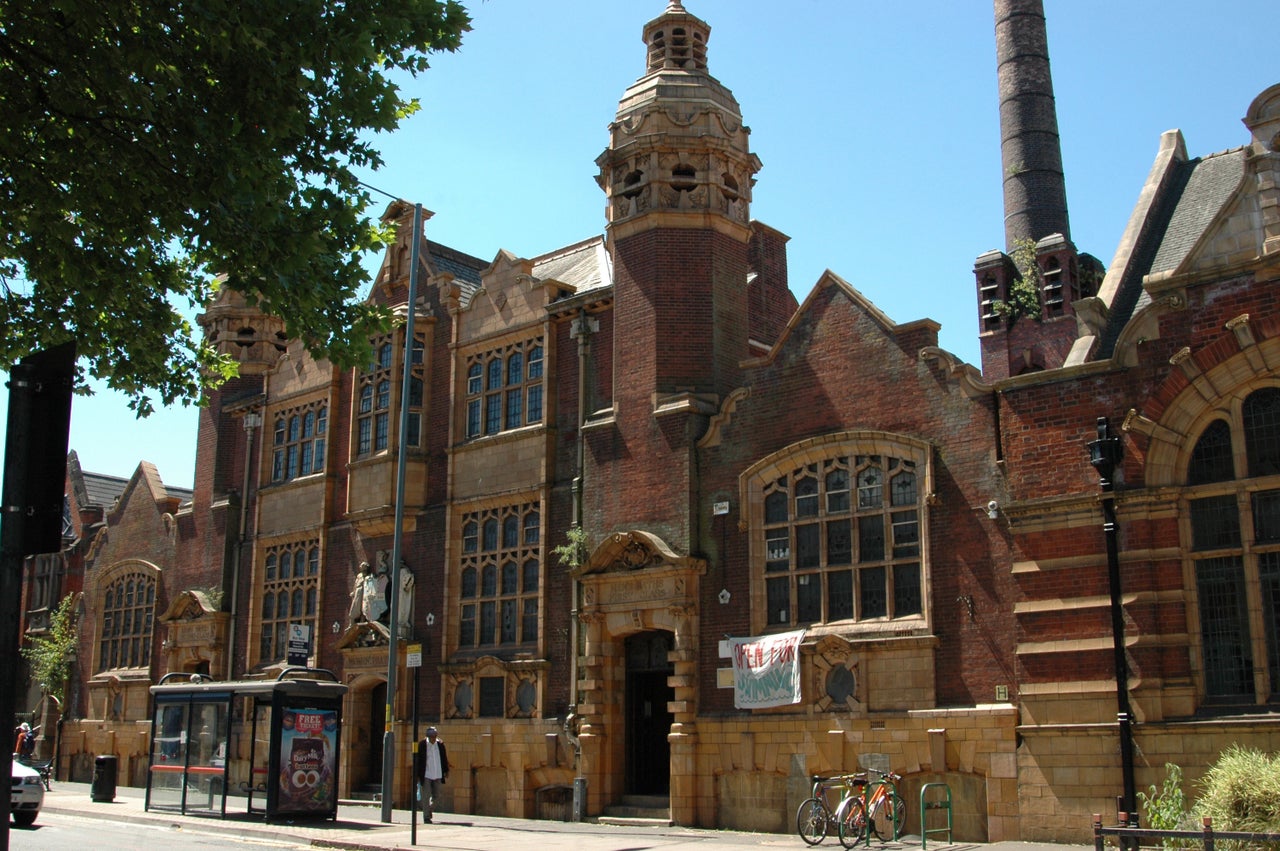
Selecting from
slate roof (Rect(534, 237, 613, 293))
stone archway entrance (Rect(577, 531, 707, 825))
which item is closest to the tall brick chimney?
slate roof (Rect(534, 237, 613, 293))

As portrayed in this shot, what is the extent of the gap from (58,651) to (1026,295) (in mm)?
32357

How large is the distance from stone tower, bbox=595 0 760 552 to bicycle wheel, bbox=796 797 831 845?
21.0 ft

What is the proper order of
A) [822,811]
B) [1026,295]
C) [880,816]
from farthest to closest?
[1026,295] < [822,811] < [880,816]

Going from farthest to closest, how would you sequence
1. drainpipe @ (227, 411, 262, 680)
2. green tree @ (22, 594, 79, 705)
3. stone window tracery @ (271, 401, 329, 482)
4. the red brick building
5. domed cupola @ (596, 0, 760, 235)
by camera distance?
green tree @ (22, 594, 79, 705) → drainpipe @ (227, 411, 262, 680) → stone window tracery @ (271, 401, 329, 482) → domed cupola @ (596, 0, 760, 235) → the red brick building

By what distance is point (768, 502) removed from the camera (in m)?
22.0

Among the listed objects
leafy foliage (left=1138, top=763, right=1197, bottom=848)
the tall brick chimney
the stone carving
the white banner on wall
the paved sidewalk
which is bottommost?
the paved sidewalk

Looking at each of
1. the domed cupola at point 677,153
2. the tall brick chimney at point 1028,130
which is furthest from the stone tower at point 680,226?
the tall brick chimney at point 1028,130

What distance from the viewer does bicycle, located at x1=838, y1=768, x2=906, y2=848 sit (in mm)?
17281

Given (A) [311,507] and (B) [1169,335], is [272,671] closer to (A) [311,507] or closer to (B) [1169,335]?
(A) [311,507]

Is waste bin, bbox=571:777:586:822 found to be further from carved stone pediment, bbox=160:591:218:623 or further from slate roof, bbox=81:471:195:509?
slate roof, bbox=81:471:195:509

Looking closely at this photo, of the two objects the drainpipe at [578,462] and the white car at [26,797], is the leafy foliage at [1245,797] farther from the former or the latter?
the white car at [26,797]

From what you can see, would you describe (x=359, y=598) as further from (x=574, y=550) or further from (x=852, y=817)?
(x=852, y=817)

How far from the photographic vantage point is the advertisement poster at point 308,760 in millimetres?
22312

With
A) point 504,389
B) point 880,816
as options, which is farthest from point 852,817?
point 504,389
